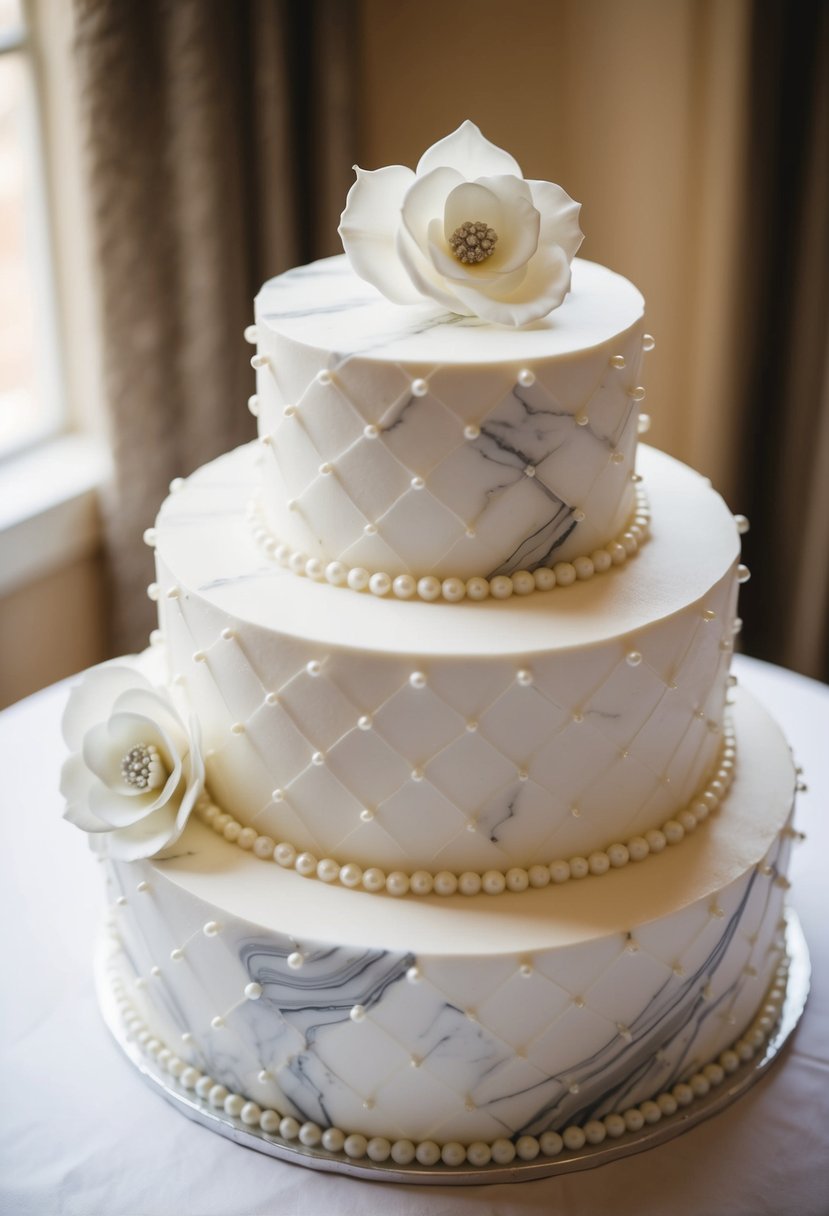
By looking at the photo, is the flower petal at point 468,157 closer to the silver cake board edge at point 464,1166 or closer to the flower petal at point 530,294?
the flower petal at point 530,294

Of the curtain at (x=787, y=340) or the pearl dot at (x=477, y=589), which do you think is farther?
the curtain at (x=787, y=340)

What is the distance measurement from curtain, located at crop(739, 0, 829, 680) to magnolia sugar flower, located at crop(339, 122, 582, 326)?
4.63 ft

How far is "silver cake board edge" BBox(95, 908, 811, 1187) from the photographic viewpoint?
5.42 ft

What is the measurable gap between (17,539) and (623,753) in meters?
1.73

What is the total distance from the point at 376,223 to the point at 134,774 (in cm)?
76

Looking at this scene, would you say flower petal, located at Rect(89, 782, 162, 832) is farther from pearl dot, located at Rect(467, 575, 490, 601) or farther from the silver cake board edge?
pearl dot, located at Rect(467, 575, 490, 601)

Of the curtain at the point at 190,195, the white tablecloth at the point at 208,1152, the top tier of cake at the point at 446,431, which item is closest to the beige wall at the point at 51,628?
the curtain at the point at 190,195

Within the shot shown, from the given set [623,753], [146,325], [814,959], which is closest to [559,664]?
[623,753]

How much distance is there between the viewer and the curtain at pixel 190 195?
8.95 ft

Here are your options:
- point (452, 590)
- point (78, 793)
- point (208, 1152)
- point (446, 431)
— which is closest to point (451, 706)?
point (452, 590)

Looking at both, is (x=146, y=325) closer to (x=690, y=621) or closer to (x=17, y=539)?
(x=17, y=539)

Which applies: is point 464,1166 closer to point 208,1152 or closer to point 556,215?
point 208,1152

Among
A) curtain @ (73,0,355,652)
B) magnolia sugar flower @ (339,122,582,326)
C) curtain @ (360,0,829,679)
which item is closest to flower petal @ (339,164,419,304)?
magnolia sugar flower @ (339,122,582,326)

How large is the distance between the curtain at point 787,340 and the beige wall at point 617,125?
0.08 meters
